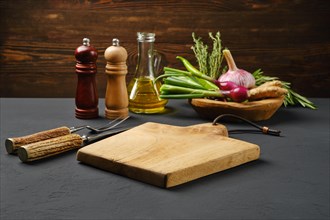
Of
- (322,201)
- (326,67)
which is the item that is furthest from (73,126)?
(326,67)

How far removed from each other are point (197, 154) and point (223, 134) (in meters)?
0.20

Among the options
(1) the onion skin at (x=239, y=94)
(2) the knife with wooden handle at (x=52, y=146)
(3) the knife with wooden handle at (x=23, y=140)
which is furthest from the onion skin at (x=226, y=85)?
(3) the knife with wooden handle at (x=23, y=140)

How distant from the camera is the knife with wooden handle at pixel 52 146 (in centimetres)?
108

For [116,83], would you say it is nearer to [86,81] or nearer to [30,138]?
[86,81]

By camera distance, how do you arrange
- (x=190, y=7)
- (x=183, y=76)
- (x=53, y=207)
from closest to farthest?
(x=53, y=207)
(x=183, y=76)
(x=190, y=7)

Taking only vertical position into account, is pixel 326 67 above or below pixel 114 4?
below

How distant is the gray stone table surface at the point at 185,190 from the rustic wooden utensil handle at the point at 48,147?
13 mm

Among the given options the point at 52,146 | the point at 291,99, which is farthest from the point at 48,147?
the point at 291,99

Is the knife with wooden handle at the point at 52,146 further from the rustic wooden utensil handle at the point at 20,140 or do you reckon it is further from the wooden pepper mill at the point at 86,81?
the wooden pepper mill at the point at 86,81

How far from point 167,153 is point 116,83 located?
16.9 inches

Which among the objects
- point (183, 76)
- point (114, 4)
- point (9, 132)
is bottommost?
point (9, 132)

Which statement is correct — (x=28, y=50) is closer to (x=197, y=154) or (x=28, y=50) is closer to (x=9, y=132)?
(x=9, y=132)

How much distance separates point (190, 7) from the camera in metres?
1.96

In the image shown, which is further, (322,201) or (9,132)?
(9,132)
